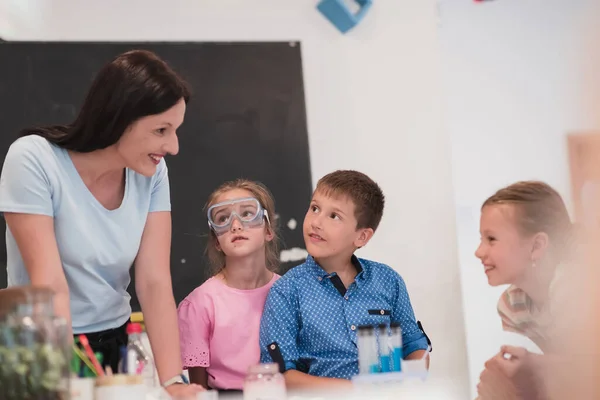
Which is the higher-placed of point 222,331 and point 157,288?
point 157,288

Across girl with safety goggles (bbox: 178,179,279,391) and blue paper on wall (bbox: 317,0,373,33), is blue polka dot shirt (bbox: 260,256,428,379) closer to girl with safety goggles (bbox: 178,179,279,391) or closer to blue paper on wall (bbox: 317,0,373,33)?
girl with safety goggles (bbox: 178,179,279,391)

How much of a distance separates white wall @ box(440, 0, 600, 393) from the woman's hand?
77 cm

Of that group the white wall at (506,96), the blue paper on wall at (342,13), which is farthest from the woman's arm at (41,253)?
the white wall at (506,96)

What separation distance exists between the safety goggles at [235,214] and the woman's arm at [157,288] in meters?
0.28

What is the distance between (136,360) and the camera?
5.39 ft

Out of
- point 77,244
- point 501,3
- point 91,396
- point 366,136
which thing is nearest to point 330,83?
point 366,136

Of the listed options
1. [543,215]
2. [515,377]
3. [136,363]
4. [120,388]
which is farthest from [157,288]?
[543,215]

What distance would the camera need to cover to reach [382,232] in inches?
123

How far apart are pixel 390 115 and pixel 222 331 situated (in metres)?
1.26

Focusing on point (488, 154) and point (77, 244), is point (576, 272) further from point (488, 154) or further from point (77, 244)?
point (77, 244)

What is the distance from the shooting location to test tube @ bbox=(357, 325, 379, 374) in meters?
1.71

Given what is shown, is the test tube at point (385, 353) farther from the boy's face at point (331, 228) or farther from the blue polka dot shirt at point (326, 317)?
the boy's face at point (331, 228)

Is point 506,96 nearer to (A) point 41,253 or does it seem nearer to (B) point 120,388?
(A) point 41,253

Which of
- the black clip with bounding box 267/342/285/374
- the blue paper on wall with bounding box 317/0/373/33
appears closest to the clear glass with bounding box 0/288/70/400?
the black clip with bounding box 267/342/285/374
